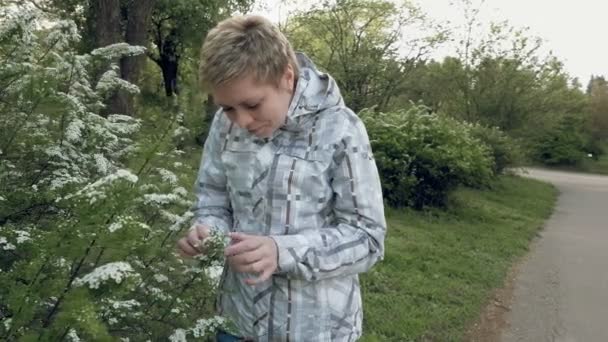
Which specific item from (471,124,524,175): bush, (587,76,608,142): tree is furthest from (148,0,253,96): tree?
(587,76,608,142): tree

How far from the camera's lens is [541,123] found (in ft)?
82.9

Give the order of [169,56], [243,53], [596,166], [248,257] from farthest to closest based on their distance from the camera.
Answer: [596,166]
[169,56]
[243,53]
[248,257]

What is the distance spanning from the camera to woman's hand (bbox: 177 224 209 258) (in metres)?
1.95

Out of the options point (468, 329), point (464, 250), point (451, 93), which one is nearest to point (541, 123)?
point (451, 93)

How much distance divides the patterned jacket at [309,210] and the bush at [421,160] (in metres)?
11.0

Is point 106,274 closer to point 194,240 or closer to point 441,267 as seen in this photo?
point 194,240

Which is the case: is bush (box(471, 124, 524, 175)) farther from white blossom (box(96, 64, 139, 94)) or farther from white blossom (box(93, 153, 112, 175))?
white blossom (box(93, 153, 112, 175))

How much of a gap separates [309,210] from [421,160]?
11.5 m

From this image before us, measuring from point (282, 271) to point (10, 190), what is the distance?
1198 millimetres

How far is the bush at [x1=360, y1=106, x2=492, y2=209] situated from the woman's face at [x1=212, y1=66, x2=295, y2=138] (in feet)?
36.3

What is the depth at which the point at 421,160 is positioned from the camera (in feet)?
43.1

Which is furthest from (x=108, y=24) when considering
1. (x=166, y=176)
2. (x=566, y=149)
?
(x=566, y=149)

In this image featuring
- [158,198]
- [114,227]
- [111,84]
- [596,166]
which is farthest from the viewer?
[596,166]

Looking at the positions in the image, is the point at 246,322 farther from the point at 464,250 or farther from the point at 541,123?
the point at 541,123
